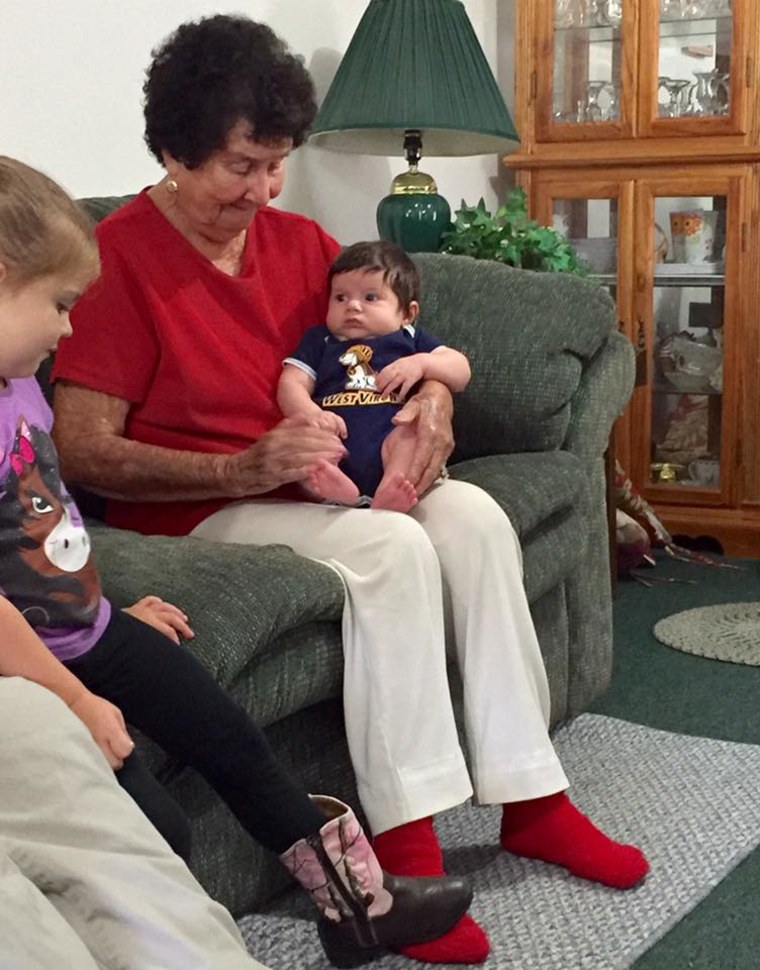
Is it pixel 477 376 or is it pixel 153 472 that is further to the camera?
pixel 477 376

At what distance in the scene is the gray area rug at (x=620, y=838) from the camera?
1641 millimetres

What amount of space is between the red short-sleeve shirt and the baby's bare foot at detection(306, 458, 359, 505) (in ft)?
0.47

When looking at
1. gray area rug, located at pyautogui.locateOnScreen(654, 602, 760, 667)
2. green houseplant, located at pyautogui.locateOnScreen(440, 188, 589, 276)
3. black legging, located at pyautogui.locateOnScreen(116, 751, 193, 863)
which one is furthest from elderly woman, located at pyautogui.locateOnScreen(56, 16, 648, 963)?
green houseplant, located at pyautogui.locateOnScreen(440, 188, 589, 276)

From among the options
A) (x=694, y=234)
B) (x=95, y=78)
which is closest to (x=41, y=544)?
(x=95, y=78)

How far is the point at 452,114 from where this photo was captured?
299 cm

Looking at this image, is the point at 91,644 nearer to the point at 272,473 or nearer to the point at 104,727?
the point at 104,727

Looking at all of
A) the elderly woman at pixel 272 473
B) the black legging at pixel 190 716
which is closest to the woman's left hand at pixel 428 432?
the elderly woman at pixel 272 473

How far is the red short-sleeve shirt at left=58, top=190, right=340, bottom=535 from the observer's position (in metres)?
1.84

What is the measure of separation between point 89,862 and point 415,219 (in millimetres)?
2284

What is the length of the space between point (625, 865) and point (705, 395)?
6.88 feet

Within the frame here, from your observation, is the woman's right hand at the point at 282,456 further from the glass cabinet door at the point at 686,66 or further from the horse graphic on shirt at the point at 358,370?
the glass cabinet door at the point at 686,66

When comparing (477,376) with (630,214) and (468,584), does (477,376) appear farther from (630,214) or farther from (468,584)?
(630,214)

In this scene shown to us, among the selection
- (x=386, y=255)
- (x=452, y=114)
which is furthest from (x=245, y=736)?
(x=452, y=114)

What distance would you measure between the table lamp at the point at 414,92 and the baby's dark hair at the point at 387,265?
1005 millimetres
